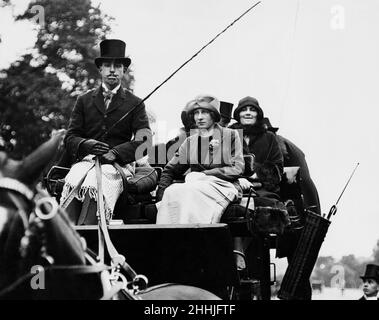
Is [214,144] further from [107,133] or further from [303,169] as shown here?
[303,169]

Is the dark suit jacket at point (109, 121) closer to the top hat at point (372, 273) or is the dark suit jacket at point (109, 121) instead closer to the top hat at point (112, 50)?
the top hat at point (112, 50)

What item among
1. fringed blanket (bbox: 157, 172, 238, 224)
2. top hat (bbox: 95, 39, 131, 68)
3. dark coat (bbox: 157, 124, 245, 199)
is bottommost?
fringed blanket (bbox: 157, 172, 238, 224)

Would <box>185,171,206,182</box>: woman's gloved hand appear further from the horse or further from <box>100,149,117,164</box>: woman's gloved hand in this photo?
the horse

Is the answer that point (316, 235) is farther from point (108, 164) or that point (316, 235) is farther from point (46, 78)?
point (46, 78)

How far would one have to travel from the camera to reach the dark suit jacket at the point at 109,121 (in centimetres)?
482

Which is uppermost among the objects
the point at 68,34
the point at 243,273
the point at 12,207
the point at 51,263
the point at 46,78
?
the point at 68,34

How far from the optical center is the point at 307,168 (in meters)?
6.45

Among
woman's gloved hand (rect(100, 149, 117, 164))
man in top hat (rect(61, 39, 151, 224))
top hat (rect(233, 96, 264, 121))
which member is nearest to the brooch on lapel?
man in top hat (rect(61, 39, 151, 224))

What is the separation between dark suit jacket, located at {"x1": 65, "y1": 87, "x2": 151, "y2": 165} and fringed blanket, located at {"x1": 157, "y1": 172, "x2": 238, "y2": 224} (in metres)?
0.41

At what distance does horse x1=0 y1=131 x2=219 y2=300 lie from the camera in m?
2.48

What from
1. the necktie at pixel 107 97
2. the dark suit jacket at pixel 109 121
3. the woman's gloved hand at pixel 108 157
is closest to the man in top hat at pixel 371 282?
the dark suit jacket at pixel 109 121

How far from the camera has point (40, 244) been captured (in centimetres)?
254
